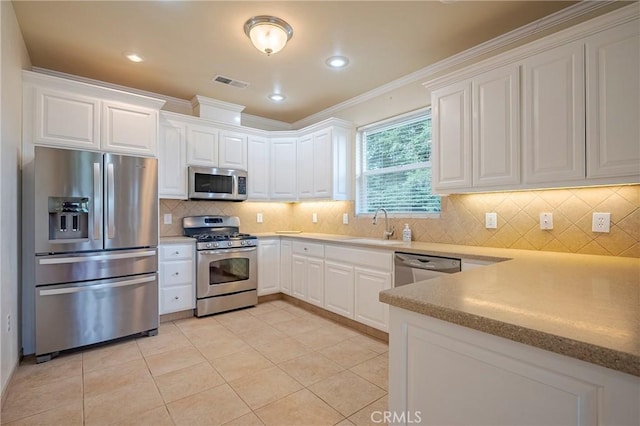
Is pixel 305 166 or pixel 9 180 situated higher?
pixel 305 166

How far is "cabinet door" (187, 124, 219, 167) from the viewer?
378cm

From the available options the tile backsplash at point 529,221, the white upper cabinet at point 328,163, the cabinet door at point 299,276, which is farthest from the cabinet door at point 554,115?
the cabinet door at point 299,276

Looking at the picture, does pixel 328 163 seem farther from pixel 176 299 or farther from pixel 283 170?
pixel 176 299

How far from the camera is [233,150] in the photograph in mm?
4133

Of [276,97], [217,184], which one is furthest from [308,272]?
[276,97]

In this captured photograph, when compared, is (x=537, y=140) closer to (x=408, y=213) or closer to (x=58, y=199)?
(x=408, y=213)

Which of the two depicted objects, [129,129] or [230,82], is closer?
[129,129]

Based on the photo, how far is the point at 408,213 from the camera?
3404mm

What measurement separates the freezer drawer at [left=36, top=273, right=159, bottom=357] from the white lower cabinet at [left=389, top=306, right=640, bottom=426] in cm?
275

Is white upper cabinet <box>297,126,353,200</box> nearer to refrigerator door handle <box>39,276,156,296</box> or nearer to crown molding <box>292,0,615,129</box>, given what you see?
crown molding <box>292,0,615,129</box>

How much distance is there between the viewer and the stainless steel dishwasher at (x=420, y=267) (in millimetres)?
2373

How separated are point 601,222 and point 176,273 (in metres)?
3.78

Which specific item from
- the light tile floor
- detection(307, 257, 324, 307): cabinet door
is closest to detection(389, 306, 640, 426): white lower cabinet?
the light tile floor

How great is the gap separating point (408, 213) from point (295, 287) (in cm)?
171
